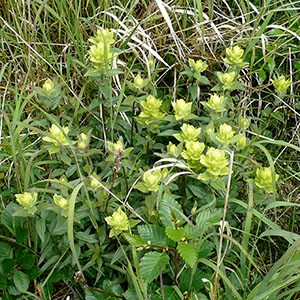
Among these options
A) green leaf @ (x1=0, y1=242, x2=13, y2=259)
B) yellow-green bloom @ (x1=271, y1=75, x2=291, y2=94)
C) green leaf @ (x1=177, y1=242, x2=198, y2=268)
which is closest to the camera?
green leaf @ (x1=177, y1=242, x2=198, y2=268)

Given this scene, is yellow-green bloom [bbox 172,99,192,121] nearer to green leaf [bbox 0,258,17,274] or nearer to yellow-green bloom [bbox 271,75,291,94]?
yellow-green bloom [bbox 271,75,291,94]

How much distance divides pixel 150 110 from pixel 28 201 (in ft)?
1.34

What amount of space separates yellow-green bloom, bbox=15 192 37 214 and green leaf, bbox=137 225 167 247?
0.83 feet

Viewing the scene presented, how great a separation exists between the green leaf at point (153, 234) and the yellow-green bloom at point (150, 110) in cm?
32

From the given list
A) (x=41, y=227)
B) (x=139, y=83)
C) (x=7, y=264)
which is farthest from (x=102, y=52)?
(x=7, y=264)

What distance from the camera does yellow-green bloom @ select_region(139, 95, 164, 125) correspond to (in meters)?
1.56

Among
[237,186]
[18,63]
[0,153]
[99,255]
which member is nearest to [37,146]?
[0,153]

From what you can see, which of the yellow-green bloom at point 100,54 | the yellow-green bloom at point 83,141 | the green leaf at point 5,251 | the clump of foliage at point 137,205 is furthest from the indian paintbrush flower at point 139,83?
the green leaf at point 5,251

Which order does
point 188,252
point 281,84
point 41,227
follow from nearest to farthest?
point 188,252 < point 41,227 < point 281,84

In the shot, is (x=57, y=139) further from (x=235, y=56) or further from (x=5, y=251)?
(x=235, y=56)

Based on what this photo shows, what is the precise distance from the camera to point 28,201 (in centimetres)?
→ 138

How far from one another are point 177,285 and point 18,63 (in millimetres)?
924

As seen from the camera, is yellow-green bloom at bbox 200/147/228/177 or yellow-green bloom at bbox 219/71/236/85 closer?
yellow-green bloom at bbox 200/147/228/177

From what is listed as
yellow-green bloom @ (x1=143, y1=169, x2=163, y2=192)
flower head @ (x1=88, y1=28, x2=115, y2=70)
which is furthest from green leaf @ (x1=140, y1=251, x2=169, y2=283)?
flower head @ (x1=88, y1=28, x2=115, y2=70)
